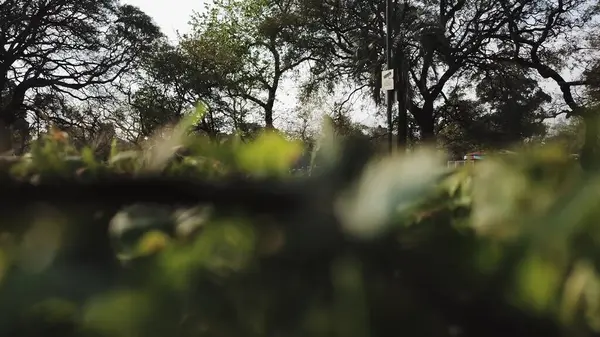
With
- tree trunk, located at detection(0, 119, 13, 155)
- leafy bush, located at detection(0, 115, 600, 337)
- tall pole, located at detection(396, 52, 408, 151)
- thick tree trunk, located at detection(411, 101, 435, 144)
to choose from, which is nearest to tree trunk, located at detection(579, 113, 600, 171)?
leafy bush, located at detection(0, 115, 600, 337)

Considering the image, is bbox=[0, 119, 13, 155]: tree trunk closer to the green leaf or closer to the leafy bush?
the leafy bush

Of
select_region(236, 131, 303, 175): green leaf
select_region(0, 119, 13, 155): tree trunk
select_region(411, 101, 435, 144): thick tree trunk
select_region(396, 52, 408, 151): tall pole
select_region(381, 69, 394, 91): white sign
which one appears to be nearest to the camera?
select_region(236, 131, 303, 175): green leaf

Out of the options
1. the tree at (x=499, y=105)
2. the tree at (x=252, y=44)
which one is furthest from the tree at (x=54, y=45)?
the tree at (x=499, y=105)

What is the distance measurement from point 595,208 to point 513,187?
8cm

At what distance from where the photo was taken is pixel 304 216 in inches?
21.0

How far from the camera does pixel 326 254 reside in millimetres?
509

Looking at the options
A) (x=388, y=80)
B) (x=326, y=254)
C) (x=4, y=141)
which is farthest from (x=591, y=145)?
(x=388, y=80)

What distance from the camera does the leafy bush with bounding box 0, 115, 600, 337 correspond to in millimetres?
491

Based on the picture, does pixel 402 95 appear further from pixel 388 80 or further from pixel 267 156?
pixel 267 156

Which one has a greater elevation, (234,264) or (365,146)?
(365,146)

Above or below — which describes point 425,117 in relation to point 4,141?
above

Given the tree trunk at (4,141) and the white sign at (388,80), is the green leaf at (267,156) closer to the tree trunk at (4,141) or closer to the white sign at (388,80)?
the tree trunk at (4,141)

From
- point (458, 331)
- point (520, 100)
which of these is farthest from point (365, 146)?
point (520, 100)

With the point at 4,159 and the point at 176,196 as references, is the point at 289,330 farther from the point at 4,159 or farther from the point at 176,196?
the point at 4,159
